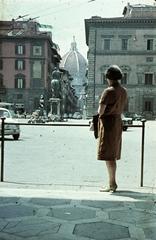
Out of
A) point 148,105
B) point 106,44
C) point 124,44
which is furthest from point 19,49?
point 106,44

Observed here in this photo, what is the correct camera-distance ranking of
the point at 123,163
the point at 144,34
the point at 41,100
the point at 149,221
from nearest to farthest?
1. the point at 149,221
2. the point at 123,163
3. the point at 41,100
4. the point at 144,34

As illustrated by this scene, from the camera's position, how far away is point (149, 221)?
4.28 metres

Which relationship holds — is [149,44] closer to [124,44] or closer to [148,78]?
[148,78]

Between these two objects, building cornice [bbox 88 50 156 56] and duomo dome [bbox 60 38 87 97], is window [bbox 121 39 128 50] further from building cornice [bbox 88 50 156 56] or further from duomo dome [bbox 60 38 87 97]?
duomo dome [bbox 60 38 87 97]

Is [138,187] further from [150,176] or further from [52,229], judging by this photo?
[52,229]

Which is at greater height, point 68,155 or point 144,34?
point 144,34

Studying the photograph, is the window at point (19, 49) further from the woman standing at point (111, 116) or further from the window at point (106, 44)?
the window at point (106, 44)

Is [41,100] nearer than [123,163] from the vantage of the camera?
No

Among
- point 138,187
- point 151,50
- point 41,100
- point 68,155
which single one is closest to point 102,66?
point 151,50

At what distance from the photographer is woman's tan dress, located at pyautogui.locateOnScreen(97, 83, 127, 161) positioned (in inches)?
216

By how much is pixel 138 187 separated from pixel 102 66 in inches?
1919

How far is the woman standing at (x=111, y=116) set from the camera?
216 inches

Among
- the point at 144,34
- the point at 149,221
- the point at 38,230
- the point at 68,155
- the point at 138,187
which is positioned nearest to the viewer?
the point at 38,230

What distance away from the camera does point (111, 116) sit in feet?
18.2
